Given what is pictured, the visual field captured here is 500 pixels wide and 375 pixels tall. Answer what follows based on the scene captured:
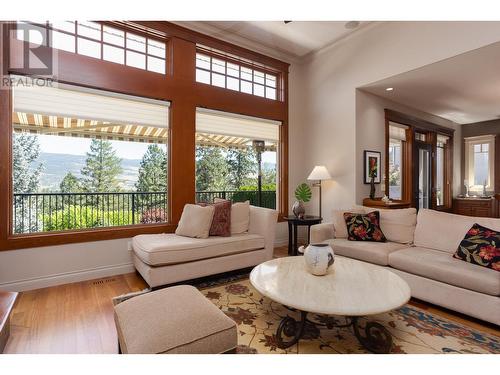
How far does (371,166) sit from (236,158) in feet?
9.72

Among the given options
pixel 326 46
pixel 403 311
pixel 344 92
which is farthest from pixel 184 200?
pixel 326 46

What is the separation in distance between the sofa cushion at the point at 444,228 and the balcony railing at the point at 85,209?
10.6ft

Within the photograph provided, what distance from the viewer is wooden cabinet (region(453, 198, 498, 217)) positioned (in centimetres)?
563

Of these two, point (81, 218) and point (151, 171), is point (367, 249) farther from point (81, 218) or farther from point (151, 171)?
point (81, 218)

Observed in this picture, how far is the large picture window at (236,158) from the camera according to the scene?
4.04 metres

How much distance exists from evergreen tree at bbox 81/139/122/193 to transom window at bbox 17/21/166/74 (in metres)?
1.91

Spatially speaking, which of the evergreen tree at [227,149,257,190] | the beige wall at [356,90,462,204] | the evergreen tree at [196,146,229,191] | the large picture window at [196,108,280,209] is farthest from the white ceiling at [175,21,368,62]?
the evergreen tree at [227,149,257,190]

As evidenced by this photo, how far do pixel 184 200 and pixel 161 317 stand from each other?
2.35 m

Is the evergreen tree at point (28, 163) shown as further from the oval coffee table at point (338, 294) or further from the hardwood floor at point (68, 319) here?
the oval coffee table at point (338, 294)

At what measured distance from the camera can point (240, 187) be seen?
229 inches

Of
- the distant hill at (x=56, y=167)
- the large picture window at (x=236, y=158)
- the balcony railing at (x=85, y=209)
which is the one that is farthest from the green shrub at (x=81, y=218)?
the large picture window at (x=236, y=158)

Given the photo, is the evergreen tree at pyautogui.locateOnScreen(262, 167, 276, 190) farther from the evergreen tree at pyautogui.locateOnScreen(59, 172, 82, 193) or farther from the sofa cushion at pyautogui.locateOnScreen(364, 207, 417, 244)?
the evergreen tree at pyautogui.locateOnScreen(59, 172, 82, 193)
